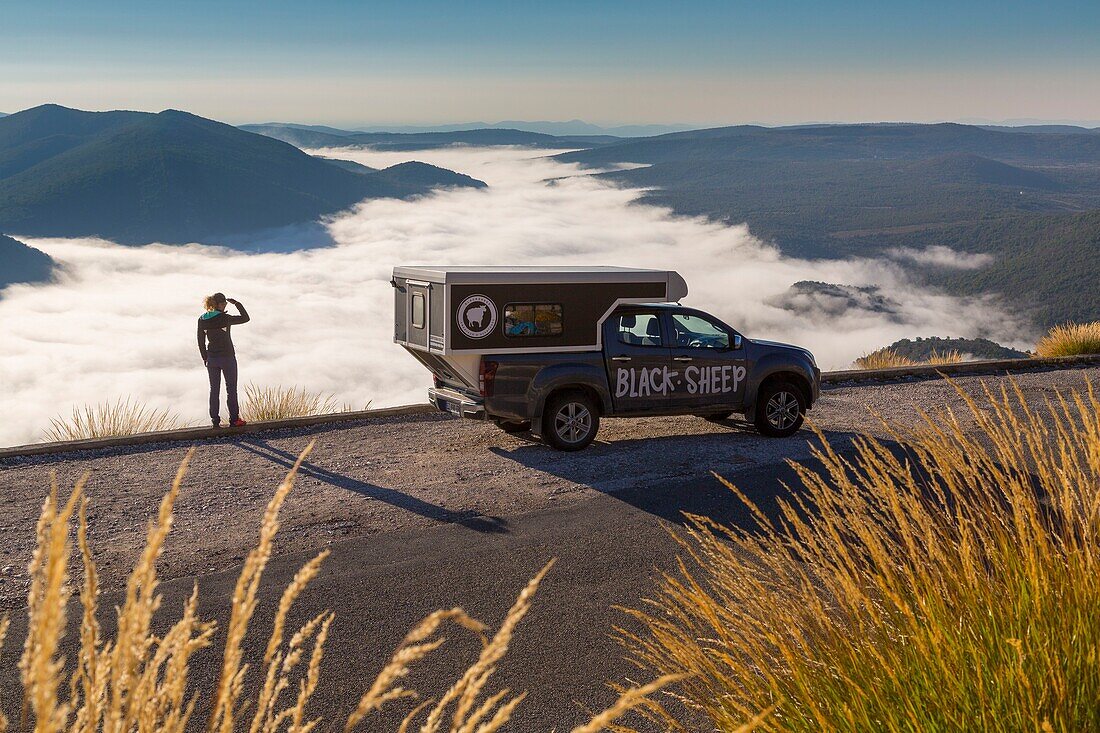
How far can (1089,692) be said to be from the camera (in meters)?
3.04

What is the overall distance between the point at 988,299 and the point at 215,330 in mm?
200477

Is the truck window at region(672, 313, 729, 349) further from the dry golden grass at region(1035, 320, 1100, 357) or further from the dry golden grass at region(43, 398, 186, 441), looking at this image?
the dry golden grass at region(1035, 320, 1100, 357)

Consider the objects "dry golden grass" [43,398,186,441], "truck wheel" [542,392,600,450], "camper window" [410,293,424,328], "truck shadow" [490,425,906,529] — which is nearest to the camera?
"truck shadow" [490,425,906,529]

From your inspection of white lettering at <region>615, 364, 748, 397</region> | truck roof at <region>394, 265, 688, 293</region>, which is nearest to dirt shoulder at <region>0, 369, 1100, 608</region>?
white lettering at <region>615, 364, 748, 397</region>

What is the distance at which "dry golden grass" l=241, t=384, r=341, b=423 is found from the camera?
1475 centimetres

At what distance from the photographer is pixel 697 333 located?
12.8 meters

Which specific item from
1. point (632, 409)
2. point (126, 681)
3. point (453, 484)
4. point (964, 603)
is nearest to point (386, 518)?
point (453, 484)

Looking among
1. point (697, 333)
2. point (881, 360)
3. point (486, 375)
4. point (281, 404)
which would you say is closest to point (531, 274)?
point (486, 375)

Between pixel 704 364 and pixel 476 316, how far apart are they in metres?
3.23

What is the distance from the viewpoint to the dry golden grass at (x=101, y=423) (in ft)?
43.2

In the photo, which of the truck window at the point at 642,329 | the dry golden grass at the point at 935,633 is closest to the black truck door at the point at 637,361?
the truck window at the point at 642,329

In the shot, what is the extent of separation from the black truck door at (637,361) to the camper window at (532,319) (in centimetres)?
74

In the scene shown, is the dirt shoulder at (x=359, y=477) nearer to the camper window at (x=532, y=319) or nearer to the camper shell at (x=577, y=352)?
the camper shell at (x=577, y=352)

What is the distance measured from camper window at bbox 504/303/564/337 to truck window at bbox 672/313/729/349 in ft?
5.51
